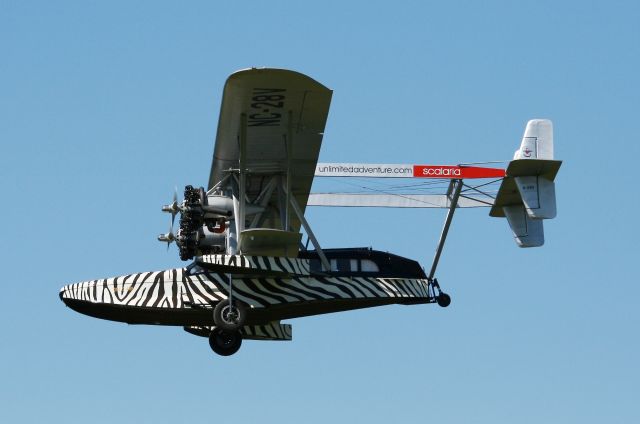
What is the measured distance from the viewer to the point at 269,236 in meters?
25.3

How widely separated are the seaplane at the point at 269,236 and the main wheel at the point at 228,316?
18 mm

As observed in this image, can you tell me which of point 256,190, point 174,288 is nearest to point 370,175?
point 256,190

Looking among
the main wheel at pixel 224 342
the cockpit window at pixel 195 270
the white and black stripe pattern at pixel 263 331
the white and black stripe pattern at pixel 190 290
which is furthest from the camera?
the white and black stripe pattern at pixel 263 331

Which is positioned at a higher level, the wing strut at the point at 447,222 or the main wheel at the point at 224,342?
the wing strut at the point at 447,222

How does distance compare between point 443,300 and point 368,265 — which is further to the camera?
point 443,300

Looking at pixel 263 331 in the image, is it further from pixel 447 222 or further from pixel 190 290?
pixel 447 222

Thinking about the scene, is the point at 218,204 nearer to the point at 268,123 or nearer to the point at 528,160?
the point at 268,123

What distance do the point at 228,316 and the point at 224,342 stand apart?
38.4 inches

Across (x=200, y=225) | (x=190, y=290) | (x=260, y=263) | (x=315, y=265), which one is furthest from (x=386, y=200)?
(x=190, y=290)

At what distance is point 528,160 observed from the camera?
26641 millimetres

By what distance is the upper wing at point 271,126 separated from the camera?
24.2m

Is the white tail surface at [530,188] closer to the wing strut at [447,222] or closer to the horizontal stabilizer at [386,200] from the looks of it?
the wing strut at [447,222]

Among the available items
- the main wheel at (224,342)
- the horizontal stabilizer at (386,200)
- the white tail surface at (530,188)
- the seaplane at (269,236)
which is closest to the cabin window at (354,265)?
the seaplane at (269,236)

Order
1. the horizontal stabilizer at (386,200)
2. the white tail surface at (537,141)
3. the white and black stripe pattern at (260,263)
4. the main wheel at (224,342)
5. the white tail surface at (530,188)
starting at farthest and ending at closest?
the horizontal stabilizer at (386,200) < the white tail surface at (537,141) < the white tail surface at (530,188) < the main wheel at (224,342) < the white and black stripe pattern at (260,263)
